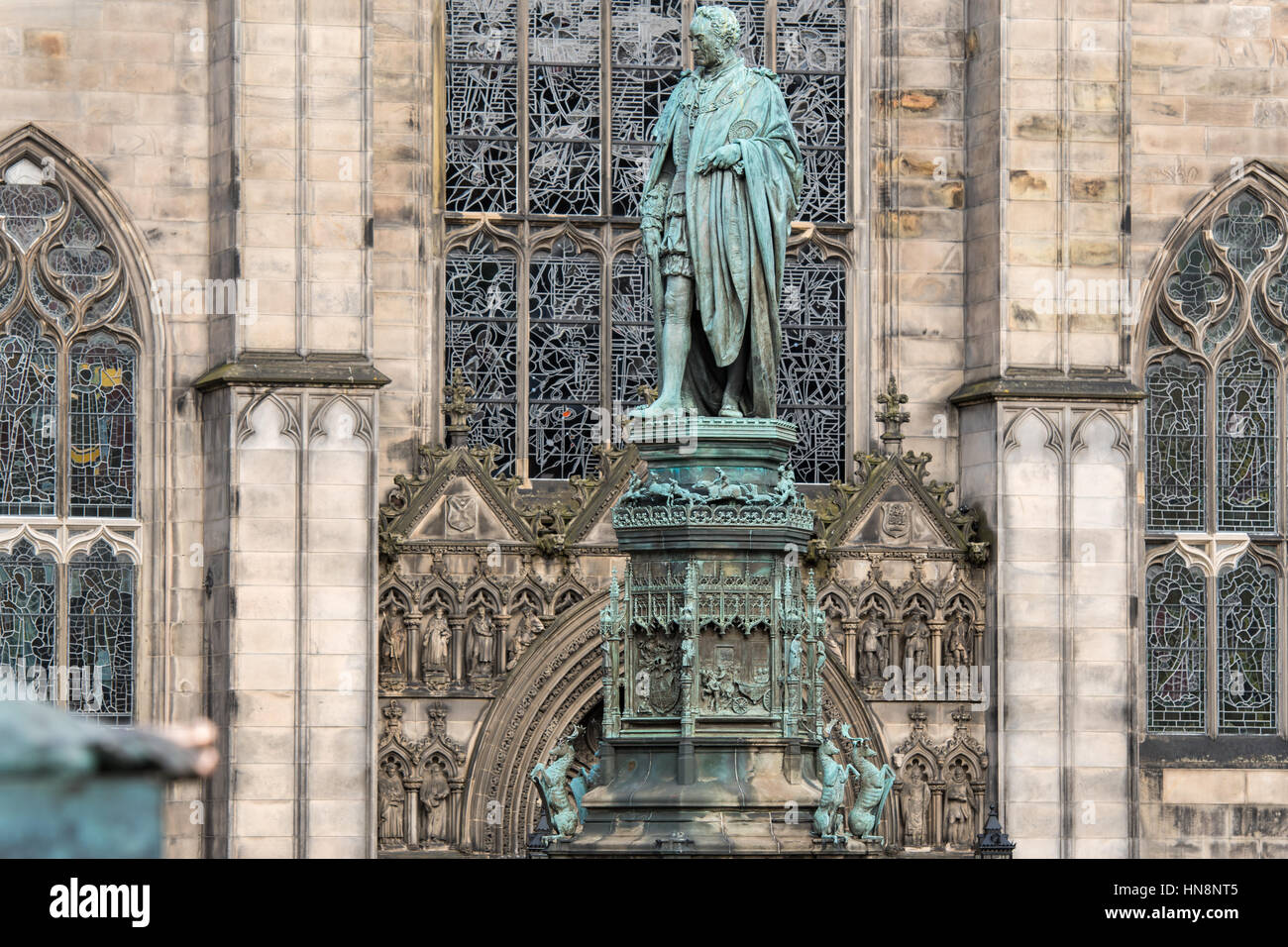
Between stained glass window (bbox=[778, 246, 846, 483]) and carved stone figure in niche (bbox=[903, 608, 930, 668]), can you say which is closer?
carved stone figure in niche (bbox=[903, 608, 930, 668])

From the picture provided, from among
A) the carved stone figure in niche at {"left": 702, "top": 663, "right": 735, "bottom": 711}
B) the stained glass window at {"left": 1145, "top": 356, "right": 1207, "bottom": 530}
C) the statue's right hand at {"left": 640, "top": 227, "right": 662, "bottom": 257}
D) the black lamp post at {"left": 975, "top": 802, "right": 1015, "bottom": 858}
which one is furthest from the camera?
the stained glass window at {"left": 1145, "top": 356, "right": 1207, "bottom": 530}

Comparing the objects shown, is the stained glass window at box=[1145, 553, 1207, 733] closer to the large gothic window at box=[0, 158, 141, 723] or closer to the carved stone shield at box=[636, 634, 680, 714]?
the large gothic window at box=[0, 158, 141, 723]

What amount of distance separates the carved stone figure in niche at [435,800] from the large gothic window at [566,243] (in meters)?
2.75

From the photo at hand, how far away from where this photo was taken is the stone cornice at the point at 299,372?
20.8m

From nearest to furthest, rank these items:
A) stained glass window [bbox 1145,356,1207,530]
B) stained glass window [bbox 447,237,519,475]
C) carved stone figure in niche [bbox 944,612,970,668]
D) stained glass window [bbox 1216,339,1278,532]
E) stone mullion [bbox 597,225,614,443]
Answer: carved stone figure in niche [bbox 944,612,970,668], stained glass window [bbox 447,237,519,475], stone mullion [bbox 597,225,614,443], stained glass window [bbox 1145,356,1207,530], stained glass window [bbox 1216,339,1278,532]

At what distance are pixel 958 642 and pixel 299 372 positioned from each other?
20.2 ft

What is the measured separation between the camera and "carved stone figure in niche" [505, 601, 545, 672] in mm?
21469

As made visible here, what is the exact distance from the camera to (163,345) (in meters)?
21.5

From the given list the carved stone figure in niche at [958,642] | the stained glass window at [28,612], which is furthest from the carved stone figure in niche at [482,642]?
the carved stone figure in niche at [958,642]

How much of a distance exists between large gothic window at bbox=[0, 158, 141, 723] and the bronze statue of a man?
11.3 m

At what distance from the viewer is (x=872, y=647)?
22.1 m

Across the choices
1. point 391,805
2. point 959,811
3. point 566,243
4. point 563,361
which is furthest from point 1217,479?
point 391,805

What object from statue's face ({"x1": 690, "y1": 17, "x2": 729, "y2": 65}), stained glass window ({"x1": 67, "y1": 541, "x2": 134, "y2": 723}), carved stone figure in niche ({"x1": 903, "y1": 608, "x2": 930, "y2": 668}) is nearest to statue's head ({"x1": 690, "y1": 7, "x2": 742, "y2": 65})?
statue's face ({"x1": 690, "y1": 17, "x2": 729, "y2": 65})
